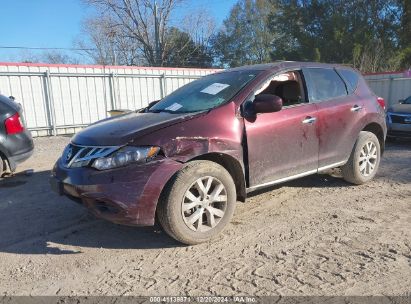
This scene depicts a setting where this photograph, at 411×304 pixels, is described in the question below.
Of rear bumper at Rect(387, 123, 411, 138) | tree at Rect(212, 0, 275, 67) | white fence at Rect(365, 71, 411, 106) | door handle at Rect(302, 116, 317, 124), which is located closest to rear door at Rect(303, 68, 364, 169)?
door handle at Rect(302, 116, 317, 124)

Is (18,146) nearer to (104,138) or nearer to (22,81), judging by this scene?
(104,138)

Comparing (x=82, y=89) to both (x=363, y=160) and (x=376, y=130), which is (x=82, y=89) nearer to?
(x=376, y=130)

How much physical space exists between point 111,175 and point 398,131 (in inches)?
314

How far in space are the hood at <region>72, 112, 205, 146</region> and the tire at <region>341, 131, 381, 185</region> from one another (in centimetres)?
252

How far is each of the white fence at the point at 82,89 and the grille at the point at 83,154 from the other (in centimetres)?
915

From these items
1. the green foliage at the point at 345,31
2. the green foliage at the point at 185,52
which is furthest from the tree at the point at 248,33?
the green foliage at the point at 345,31

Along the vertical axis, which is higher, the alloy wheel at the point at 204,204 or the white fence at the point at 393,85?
the white fence at the point at 393,85

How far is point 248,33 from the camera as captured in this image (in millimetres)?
52281

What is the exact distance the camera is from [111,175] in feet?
10.9

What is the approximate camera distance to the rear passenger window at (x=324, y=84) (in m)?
4.73

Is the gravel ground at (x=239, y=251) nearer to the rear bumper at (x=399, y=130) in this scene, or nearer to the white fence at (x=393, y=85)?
the rear bumper at (x=399, y=130)

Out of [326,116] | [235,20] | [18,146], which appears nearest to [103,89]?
[18,146]

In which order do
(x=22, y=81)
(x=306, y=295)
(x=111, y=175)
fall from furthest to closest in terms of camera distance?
(x=22, y=81)
(x=111, y=175)
(x=306, y=295)

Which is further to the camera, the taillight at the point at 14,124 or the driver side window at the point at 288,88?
Result: the taillight at the point at 14,124
